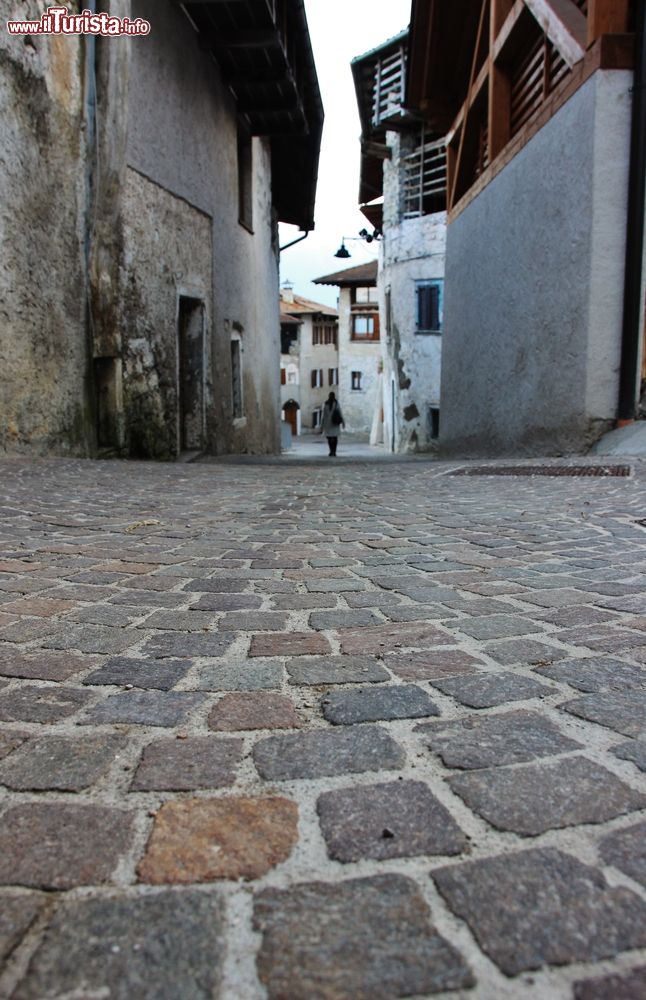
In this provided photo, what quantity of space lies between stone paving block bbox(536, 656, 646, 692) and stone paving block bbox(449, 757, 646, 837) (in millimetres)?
424

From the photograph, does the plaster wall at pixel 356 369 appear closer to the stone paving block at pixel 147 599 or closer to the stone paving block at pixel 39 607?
the stone paving block at pixel 147 599

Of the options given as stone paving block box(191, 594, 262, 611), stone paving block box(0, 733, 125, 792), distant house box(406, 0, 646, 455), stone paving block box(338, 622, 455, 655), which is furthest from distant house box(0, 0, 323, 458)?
stone paving block box(0, 733, 125, 792)

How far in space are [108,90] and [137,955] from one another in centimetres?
980

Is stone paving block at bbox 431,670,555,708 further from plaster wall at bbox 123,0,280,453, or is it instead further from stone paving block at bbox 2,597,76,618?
plaster wall at bbox 123,0,280,453

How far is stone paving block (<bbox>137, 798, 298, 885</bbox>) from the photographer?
114 centimetres

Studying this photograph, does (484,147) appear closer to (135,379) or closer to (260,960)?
(135,379)

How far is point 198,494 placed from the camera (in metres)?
6.08

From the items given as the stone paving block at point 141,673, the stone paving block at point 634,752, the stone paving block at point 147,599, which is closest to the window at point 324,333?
the stone paving block at point 147,599

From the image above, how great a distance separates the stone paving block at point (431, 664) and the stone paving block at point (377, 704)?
88 mm

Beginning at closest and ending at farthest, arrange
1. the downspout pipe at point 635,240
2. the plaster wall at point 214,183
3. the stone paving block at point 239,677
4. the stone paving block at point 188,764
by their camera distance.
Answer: the stone paving block at point 188,764
the stone paving block at point 239,677
the downspout pipe at point 635,240
the plaster wall at point 214,183

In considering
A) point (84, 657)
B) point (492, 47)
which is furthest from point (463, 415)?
point (84, 657)

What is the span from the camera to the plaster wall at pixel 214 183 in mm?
10148

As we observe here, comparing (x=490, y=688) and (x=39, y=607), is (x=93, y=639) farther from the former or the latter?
(x=490, y=688)

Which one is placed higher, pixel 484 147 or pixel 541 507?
pixel 484 147
